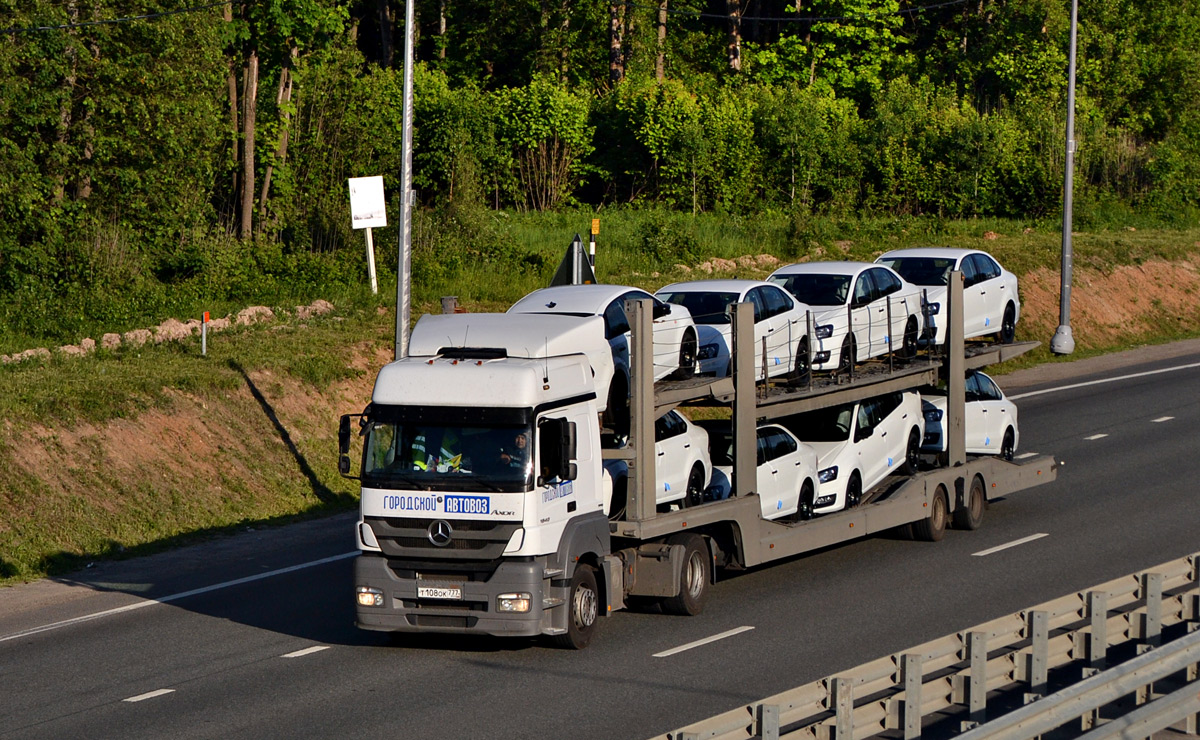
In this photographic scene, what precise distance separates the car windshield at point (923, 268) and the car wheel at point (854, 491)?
4386 millimetres

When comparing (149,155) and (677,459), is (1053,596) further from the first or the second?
(149,155)

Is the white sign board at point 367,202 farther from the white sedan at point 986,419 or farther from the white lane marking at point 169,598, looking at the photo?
the white sedan at point 986,419

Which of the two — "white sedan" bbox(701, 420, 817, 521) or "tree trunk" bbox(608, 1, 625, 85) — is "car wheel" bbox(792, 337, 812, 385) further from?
"tree trunk" bbox(608, 1, 625, 85)

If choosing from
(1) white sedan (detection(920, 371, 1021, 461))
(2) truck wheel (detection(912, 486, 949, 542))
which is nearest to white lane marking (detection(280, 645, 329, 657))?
(2) truck wheel (detection(912, 486, 949, 542))

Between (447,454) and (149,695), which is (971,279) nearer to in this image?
(447,454)

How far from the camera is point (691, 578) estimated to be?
15164 mm

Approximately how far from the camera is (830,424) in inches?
725

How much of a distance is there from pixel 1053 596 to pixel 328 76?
102 ft

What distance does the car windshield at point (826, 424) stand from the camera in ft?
60.3

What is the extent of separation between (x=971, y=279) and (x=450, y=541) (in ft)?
38.0

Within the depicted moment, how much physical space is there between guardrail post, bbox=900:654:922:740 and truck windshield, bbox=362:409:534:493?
4.43 meters

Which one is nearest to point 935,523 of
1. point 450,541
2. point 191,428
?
point 450,541

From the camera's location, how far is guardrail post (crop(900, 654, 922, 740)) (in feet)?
31.0

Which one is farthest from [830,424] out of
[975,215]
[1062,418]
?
[975,215]
